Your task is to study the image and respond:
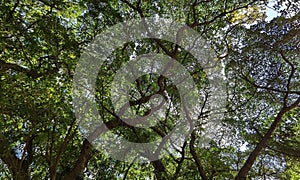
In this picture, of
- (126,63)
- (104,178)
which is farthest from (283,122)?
(104,178)

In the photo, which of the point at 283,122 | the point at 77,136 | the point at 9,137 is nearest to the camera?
the point at 9,137

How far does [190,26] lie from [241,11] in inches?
42.0

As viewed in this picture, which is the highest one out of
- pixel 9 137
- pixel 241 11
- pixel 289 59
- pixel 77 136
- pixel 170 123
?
pixel 241 11

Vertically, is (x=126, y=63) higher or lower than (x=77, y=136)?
higher

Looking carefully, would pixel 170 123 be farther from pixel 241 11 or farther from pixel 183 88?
pixel 241 11

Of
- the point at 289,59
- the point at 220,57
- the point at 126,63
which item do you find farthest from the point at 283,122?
the point at 126,63

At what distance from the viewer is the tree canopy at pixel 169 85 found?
490cm

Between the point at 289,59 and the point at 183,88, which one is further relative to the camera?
the point at 183,88

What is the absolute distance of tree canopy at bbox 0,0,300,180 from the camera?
4.90 metres

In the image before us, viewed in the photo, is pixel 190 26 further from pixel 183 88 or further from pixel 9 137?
pixel 9 137

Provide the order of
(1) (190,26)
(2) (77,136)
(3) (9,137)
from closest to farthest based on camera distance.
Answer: (3) (9,137) → (1) (190,26) → (2) (77,136)

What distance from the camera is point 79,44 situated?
5.32 metres

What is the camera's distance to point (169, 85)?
5855 millimetres

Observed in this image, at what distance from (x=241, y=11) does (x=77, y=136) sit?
4.51m
